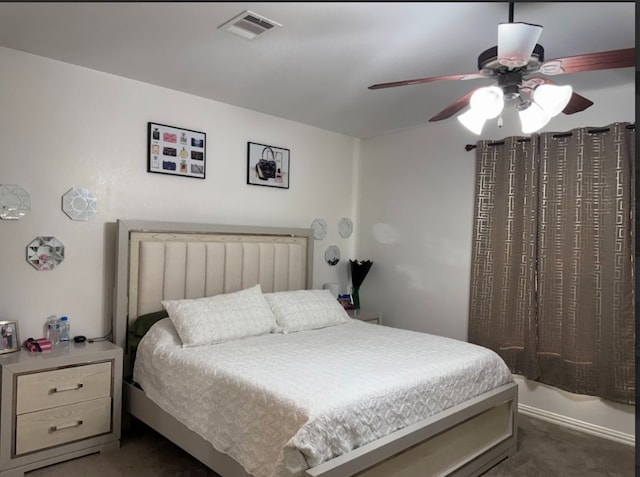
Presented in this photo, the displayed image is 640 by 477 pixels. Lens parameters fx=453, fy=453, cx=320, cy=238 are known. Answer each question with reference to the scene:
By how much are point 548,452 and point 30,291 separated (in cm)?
333

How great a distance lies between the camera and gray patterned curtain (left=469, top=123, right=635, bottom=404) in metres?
2.97

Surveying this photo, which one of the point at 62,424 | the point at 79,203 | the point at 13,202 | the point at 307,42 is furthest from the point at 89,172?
the point at 307,42

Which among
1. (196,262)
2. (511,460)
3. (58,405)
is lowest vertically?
(511,460)

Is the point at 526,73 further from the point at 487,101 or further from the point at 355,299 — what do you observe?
the point at 355,299

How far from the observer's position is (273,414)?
188cm

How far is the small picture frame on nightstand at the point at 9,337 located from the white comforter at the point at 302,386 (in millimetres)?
672

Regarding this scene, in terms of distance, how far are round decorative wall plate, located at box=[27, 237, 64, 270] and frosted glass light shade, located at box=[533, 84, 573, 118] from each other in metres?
2.79

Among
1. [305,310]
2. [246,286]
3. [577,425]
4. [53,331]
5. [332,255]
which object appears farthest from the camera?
[332,255]

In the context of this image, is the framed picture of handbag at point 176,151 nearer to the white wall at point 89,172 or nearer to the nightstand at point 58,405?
the white wall at point 89,172

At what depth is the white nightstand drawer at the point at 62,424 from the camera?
2389mm

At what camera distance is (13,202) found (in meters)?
2.68

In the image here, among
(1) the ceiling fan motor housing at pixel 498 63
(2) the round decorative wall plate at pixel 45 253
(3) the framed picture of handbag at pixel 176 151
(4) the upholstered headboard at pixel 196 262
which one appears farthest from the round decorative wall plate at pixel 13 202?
(1) the ceiling fan motor housing at pixel 498 63

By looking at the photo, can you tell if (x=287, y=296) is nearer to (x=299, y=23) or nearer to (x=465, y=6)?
(x=299, y=23)

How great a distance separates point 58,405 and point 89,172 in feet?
4.71
